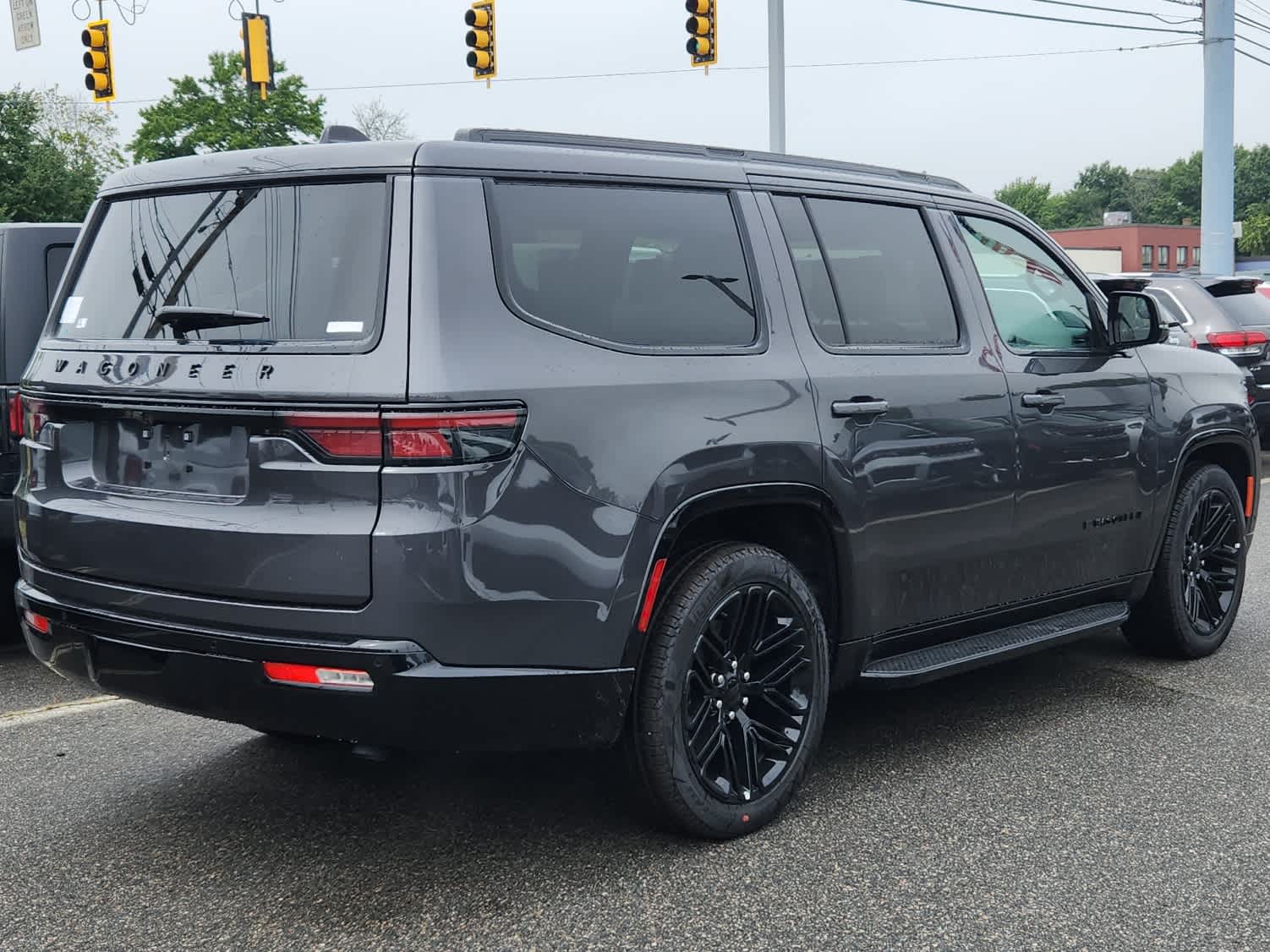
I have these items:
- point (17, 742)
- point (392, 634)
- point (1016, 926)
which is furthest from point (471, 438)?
point (17, 742)

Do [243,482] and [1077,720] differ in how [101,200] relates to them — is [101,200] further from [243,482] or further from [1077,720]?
[1077,720]

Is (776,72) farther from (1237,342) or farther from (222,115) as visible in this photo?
(222,115)

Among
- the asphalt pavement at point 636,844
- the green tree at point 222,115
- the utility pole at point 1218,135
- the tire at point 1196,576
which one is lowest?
the asphalt pavement at point 636,844

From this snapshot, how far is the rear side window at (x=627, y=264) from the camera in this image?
3.48 metres

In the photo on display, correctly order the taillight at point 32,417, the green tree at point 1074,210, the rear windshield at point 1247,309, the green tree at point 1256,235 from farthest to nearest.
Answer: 1. the green tree at point 1074,210
2. the green tree at point 1256,235
3. the rear windshield at point 1247,309
4. the taillight at point 32,417

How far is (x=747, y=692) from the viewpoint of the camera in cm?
391

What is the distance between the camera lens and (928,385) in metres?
4.41

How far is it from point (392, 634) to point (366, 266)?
87 centimetres

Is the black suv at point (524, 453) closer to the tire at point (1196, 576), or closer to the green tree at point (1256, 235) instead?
the tire at point (1196, 576)

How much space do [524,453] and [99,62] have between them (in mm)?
18504

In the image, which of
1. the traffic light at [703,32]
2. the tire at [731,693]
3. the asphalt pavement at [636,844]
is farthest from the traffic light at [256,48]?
the tire at [731,693]

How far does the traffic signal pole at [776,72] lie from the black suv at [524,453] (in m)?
15.0

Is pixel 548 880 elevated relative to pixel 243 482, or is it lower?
lower

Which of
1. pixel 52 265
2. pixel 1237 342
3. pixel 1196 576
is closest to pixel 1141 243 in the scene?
pixel 1237 342
